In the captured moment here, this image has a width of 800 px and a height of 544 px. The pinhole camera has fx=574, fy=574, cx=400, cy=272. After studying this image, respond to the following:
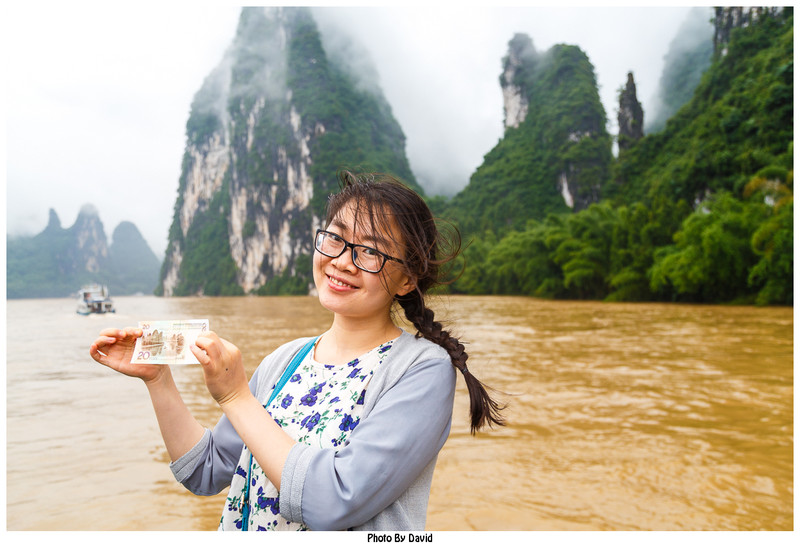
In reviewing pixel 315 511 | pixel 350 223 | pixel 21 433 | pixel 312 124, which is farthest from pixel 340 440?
pixel 312 124

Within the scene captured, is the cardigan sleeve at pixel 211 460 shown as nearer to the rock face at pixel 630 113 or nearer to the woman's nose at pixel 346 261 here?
the woman's nose at pixel 346 261

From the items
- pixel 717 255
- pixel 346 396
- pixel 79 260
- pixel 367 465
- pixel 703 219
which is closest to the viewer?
pixel 367 465

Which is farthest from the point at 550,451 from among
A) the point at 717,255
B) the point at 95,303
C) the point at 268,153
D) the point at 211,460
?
the point at 268,153

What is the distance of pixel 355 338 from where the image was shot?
36.3 inches

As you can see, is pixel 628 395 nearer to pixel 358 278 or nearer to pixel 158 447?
pixel 158 447

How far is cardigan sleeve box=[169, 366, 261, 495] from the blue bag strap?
0.10 meters

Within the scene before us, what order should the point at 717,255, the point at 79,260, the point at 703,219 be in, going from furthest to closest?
1. the point at 79,260
2. the point at 703,219
3. the point at 717,255

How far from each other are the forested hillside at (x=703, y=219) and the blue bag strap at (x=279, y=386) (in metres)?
16.6

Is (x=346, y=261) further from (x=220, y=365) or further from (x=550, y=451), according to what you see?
(x=550, y=451)

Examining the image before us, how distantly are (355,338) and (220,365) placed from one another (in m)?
0.23

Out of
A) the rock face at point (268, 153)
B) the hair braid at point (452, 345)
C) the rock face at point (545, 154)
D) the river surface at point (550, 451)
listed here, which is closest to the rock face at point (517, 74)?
the rock face at point (545, 154)

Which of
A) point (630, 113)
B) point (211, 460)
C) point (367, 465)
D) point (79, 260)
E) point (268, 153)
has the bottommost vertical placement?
point (79, 260)

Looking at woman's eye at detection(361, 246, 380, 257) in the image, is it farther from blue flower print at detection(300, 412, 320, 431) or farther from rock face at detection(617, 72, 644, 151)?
rock face at detection(617, 72, 644, 151)

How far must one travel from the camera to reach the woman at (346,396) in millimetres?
749
